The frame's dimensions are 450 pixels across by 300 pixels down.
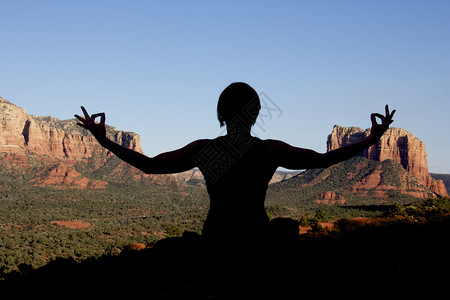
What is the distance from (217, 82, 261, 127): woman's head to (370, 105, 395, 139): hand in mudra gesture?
3.65ft

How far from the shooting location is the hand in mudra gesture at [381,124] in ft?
10.7

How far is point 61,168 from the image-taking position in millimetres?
107750

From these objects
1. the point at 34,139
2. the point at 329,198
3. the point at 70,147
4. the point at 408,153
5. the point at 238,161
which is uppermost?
the point at 408,153

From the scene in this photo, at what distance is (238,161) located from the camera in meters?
3.09

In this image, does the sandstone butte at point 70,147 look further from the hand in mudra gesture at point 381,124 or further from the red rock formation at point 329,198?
the hand in mudra gesture at point 381,124

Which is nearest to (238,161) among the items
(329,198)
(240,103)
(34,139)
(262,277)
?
(240,103)

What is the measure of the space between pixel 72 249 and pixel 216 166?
38.4 metres

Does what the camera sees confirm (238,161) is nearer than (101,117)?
Yes

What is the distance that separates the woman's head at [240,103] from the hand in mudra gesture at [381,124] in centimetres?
111

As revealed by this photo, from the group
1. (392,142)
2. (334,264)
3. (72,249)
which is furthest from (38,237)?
(392,142)

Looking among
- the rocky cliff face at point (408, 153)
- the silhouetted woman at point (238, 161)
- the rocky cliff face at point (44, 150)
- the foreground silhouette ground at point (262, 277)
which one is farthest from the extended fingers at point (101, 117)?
the rocky cliff face at point (408, 153)

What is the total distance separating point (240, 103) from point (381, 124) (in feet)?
4.49

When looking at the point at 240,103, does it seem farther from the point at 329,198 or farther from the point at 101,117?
the point at 329,198

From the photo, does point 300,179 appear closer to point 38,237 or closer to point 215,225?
point 38,237
